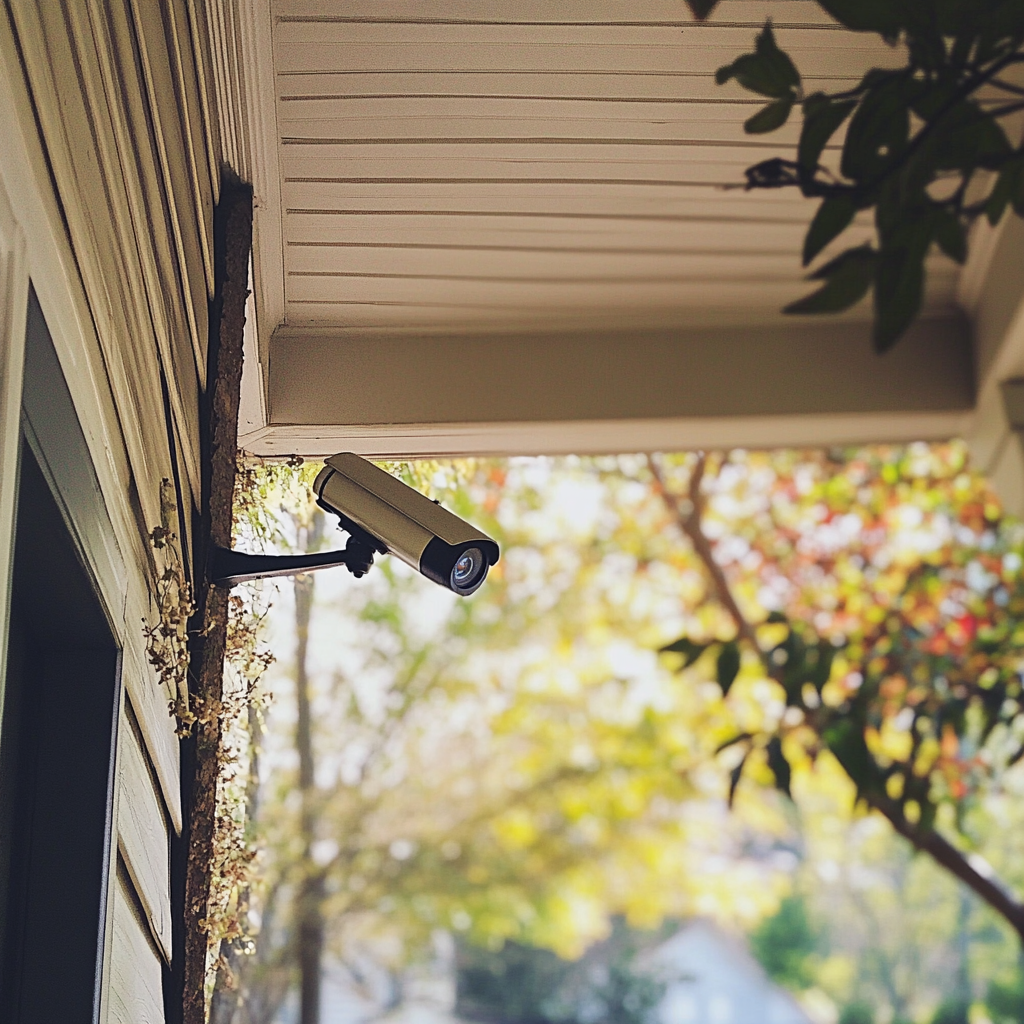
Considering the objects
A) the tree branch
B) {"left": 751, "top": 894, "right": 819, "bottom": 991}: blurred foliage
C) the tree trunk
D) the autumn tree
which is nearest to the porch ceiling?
the tree trunk

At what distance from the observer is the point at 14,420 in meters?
0.52

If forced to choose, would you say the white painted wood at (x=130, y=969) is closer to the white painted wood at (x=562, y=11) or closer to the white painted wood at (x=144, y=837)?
the white painted wood at (x=144, y=837)

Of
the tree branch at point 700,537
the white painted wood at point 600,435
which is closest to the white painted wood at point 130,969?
the white painted wood at point 600,435

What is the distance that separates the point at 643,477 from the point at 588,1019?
393cm

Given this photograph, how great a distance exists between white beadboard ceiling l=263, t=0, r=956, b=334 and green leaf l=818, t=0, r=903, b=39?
0.82m

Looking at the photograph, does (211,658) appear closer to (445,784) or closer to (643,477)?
(643,477)

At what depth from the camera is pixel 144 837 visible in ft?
3.12

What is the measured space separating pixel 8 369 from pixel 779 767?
1.41 metres

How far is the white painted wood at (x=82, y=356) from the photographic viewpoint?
1.72ft

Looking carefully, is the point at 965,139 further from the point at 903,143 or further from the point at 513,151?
the point at 513,151

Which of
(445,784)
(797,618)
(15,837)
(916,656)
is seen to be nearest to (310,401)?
(15,837)

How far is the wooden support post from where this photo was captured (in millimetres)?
1091

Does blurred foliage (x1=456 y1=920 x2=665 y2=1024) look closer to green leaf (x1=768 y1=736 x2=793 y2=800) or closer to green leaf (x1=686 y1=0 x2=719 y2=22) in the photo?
green leaf (x1=768 y1=736 x2=793 y2=800)

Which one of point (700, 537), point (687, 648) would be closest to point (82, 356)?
point (687, 648)
